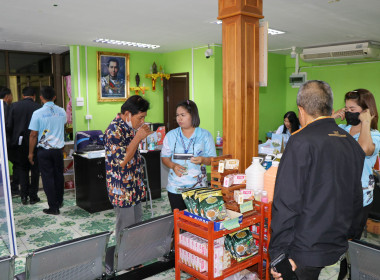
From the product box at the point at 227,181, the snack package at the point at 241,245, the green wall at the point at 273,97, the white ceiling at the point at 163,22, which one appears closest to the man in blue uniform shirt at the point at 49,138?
the white ceiling at the point at 163,22

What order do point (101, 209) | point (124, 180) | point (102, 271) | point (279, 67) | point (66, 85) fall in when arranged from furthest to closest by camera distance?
point (279, 67) < point (66, 85) < point (101, 209) < point (124, 180) < point (102, 271)

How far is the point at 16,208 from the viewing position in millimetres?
5188

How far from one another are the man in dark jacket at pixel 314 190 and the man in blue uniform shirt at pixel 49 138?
3.79m

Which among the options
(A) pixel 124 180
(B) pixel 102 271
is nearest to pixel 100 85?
(A) pixel 124 180

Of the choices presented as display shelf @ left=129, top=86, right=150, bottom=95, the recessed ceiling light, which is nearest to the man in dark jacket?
the recessed ceiling light

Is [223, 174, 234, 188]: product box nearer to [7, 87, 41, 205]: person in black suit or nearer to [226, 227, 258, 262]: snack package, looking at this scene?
[226, 227, 258, 262]: snack package

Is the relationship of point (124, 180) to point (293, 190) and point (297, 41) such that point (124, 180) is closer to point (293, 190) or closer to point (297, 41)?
point (293, 190)

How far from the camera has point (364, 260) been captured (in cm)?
189

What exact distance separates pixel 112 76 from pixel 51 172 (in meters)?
3.43

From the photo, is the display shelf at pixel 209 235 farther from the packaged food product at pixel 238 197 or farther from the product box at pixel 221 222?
the packaged food product at pixel 238 197

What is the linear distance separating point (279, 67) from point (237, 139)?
6.53 m

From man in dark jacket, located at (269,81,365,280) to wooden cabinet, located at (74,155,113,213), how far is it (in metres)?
3.63

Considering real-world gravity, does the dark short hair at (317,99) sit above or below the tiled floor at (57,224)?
above

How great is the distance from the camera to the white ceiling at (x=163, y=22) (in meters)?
4.12
